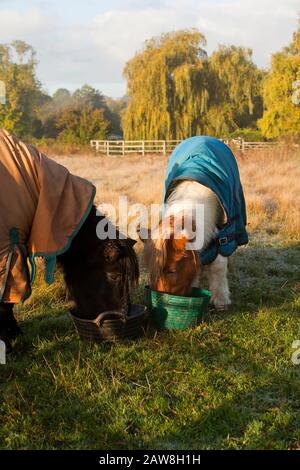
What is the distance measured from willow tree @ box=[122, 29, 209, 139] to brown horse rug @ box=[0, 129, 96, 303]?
2389 centimetres

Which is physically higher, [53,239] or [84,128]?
[84,128]

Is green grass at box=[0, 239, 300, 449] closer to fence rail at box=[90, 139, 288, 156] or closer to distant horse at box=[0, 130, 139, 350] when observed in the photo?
distant horse at box=[0, 130, 139, 350]

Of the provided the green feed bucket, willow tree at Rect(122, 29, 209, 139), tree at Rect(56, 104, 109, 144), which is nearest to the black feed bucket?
the green feed bucket

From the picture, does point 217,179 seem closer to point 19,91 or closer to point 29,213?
point 29,213

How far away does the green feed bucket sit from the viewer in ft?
12.3


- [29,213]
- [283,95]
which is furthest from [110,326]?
[283,95]

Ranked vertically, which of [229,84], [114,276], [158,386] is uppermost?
[229,84]

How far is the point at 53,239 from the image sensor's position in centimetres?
309

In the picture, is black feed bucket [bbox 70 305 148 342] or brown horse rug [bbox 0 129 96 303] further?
black feed bucket [bbox 70 305 148 342]

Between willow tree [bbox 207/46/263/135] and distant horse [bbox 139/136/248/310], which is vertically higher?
willow tree [bbox 207/46/263/135]

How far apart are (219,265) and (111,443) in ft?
7.59

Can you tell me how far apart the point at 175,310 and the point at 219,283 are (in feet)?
2.71

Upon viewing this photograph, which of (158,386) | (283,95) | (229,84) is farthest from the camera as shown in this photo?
(229,84)
